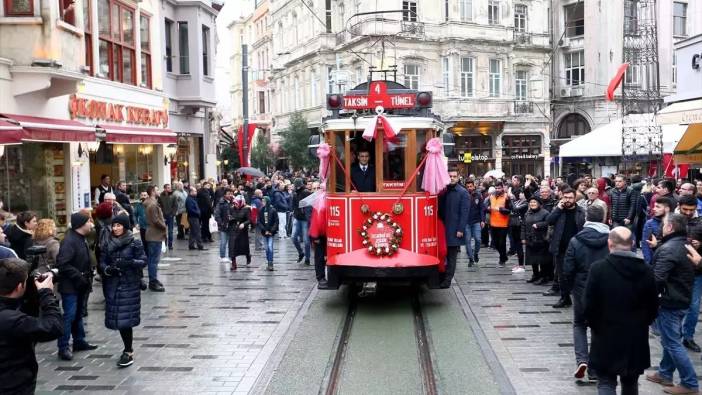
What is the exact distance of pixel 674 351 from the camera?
6.78 m

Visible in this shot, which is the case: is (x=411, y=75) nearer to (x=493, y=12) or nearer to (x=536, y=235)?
(x=493, y=12)

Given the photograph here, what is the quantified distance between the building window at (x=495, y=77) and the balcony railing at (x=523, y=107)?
4.43 ft

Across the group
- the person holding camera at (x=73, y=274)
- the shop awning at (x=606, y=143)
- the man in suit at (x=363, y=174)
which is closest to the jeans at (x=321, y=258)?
the man in suit at (x=363, y=174)

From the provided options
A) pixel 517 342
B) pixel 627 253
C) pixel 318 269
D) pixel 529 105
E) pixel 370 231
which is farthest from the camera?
pixel 529 105

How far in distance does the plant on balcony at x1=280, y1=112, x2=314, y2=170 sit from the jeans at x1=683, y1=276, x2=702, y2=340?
111ft

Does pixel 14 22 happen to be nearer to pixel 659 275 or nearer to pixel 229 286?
pixel 229 286

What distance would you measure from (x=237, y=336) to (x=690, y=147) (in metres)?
13.5

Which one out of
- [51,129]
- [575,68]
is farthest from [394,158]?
[575,68]

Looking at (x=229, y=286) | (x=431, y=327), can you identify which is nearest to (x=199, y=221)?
(x=229, y=286)

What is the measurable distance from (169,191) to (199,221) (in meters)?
1.43

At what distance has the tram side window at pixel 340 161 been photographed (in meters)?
10.7

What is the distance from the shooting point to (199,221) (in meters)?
19.3

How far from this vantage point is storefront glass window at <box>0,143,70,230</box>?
47.6ft

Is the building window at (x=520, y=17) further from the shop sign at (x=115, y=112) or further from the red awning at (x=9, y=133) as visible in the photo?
the red awning at (x=9, y=133)
